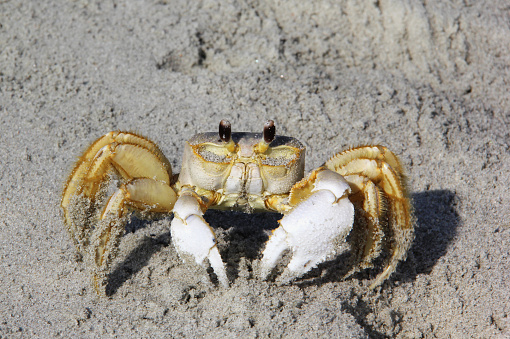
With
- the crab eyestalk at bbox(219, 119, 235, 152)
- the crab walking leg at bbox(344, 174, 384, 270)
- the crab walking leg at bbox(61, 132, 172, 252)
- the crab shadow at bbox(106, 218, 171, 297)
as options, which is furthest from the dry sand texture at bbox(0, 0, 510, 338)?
the crab eyestalk at bbox(219, 119, 235, 152)

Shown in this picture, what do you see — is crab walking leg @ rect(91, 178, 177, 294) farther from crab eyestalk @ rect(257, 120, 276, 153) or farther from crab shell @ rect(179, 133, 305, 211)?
crab eyestalk @ rect(257, 120, 276, 153)

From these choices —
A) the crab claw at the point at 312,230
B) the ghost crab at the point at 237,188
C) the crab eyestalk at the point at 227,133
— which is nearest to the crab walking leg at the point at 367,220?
the ghost crab at the point at 237,188

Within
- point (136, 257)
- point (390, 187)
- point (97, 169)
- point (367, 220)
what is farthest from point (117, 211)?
point (390, 187)

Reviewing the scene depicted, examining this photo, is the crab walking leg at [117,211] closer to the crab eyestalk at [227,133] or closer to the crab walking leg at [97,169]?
the crab walking leg at [97,169]

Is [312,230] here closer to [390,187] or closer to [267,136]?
[267,136]

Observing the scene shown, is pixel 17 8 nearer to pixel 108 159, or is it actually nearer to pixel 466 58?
pixel 108 159

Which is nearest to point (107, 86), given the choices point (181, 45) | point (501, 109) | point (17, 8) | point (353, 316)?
point (181, 45)
